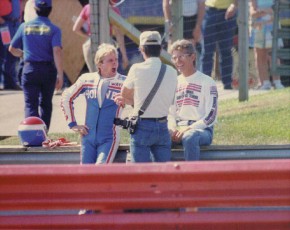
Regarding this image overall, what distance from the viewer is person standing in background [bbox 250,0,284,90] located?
1570cm

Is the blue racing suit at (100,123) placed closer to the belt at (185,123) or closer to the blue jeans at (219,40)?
the belt at (185,123)

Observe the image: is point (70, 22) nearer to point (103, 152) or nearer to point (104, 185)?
point (103, 152)

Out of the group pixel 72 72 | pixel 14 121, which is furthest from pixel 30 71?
pixel 72 72

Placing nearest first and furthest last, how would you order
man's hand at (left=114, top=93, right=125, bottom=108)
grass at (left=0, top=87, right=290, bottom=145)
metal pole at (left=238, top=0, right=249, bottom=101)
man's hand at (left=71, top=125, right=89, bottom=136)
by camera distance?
man's hand at (left=114, top=93, right=125, bottom=108), man's hand at (left=71, top=125, right=89, bottom=136), grass at (left=0, top=87, right=290, bottom=145), metal pole at (left=238, top=0, right=249, bottom=101)

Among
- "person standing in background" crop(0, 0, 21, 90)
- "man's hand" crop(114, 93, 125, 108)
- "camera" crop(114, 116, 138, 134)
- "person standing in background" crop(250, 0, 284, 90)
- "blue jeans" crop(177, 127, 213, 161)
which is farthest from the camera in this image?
"person standing in background" crop(0, 0, 21, 90)

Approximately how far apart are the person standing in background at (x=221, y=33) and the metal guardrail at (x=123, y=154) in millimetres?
6813

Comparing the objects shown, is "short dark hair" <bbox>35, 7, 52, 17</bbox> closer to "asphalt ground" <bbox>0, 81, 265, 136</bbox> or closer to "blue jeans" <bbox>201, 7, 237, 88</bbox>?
"asphalt ground" <bbox>0, 81, 265, 136</bbox>

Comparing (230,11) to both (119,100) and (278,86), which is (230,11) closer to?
(278,86)

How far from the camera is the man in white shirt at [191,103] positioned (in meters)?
8.45

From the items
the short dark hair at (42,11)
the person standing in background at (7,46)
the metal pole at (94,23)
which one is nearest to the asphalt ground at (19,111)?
the person standing in background at (7,46)

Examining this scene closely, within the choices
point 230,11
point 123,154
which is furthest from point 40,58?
point 230,11

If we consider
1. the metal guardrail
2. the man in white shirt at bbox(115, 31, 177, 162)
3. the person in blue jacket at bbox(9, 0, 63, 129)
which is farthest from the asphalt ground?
the man in white shirt at bbox(115, 31, 177, 162)

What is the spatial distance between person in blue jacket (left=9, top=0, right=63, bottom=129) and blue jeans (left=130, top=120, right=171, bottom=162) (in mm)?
3079

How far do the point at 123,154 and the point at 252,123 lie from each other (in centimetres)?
360
